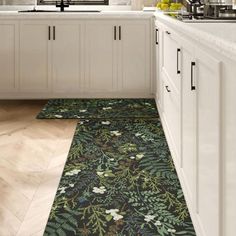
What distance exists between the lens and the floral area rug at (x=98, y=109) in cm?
429

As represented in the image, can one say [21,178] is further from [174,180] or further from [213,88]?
[213,88]

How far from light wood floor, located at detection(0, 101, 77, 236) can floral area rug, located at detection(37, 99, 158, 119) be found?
0.17 meters

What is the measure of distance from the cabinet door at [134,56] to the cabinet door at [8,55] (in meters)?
1.11

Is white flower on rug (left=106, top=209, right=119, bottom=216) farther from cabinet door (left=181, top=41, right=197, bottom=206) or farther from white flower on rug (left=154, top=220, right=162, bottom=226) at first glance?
cabinet door (left=181, top=41, right=197, bottom=206)

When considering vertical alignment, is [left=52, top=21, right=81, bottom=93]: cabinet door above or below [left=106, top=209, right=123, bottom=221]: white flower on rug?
above

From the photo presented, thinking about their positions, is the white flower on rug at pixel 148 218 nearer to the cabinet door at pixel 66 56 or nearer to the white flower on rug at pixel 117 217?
the white flower on rug at pixel 117 217

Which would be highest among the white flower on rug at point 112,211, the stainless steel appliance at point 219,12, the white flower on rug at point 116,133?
the stainless steel appliance at point 219,12

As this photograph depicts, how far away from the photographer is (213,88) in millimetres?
1436

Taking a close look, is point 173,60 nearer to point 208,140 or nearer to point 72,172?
point 72,172

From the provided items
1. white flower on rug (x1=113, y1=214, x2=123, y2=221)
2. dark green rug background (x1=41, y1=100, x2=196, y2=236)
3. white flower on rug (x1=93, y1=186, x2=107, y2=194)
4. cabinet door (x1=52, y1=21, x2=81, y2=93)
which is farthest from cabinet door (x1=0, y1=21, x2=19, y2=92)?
white flower on rug (x1=113, y1=214, x2=123, y2=221)

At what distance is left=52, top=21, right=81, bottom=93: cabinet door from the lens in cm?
489

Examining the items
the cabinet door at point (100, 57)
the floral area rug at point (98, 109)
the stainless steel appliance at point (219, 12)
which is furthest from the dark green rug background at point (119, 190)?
the cabinet door at point (100, 57)

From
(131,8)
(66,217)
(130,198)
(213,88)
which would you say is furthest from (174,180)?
(131,8)

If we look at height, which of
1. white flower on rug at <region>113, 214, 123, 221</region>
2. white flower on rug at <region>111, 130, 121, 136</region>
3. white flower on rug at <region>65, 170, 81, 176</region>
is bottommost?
white flower on rug at <region>113, 214, 123, 221</region>
